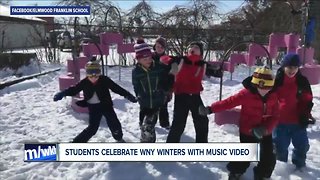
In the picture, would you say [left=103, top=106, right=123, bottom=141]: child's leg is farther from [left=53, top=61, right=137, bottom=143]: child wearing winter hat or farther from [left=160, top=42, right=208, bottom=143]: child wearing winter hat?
[left=160, top=42, right=208, bottom=143]: child wearing winter hat

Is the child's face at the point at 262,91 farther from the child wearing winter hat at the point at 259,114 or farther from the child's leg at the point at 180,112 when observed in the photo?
the child's leg at the point at 180,112

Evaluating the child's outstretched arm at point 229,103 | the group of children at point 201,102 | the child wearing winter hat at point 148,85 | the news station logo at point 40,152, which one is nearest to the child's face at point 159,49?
the group of children at point 201,102

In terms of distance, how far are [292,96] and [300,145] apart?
55cm

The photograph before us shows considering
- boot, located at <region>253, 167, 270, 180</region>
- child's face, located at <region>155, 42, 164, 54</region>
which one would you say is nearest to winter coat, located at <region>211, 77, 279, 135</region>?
boot, located at <region>253, 167, 270, 180</region>

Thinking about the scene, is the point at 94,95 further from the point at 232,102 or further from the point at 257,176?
the point at 257,176

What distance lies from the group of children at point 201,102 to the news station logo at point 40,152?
0.33 m

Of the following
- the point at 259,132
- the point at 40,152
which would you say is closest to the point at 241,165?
the point at 259,132

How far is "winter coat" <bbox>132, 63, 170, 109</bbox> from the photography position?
427 cm

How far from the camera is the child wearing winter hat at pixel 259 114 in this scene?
3461mm

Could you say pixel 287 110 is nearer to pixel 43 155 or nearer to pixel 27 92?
pixel 43 155

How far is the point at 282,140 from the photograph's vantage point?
4074 mm

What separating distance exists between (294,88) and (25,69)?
10.7 metres

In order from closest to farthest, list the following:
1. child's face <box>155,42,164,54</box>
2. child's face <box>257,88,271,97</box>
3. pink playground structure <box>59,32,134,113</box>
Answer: child's face <box>257,88,271,97</box> < child's face <box>155,42,164,54</box> < pink playground structure <box>59,32,134,113</box>

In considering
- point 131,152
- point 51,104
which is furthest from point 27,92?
point 131,152
